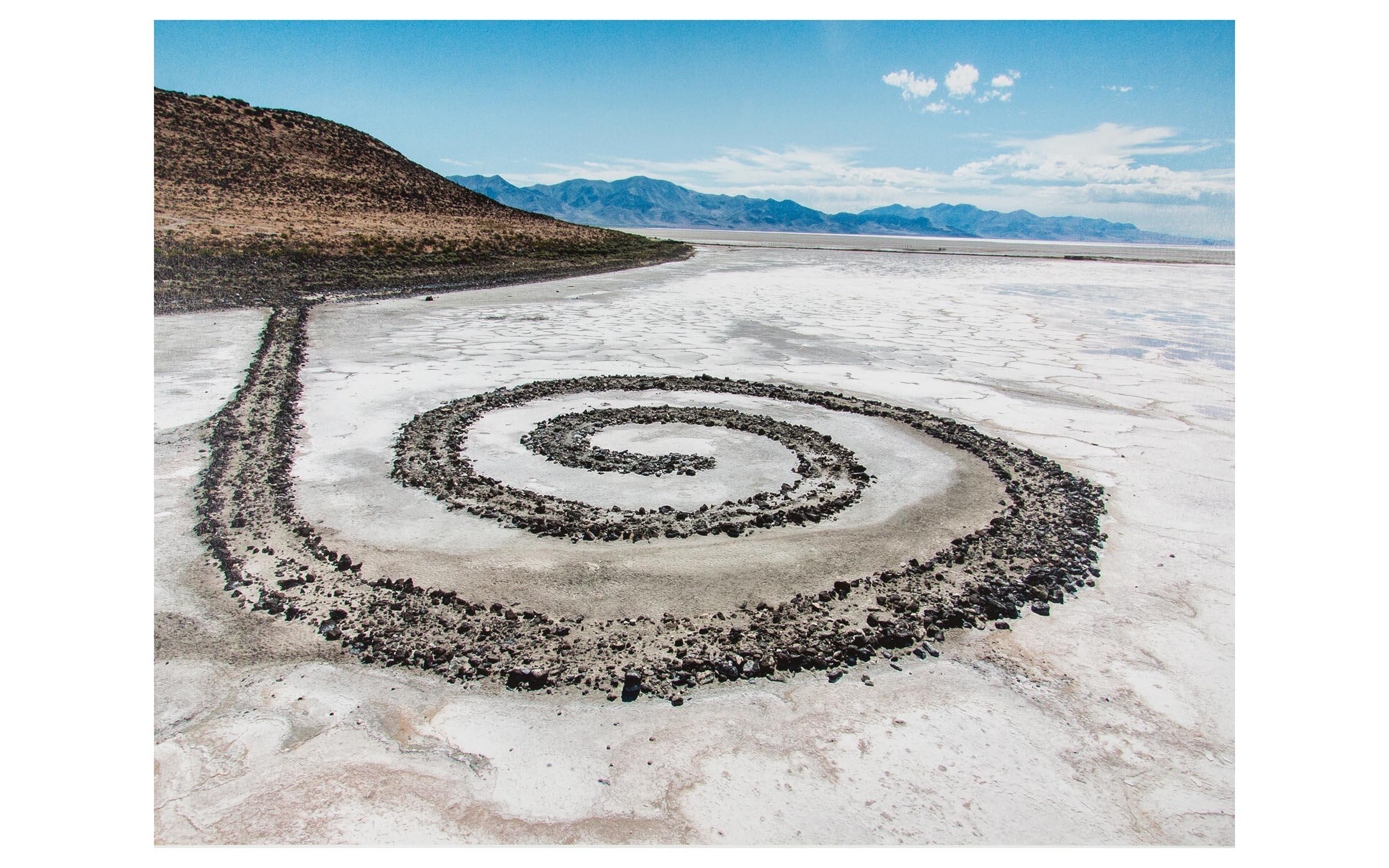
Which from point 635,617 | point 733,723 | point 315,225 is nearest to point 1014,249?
point 315,225

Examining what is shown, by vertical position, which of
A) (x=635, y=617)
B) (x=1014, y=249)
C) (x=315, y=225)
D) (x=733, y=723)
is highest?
(x=1014, y=249)

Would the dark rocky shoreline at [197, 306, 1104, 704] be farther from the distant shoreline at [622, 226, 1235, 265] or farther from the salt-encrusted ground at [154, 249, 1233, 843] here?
the distant shoreline at [622, 226, 1235, 265]

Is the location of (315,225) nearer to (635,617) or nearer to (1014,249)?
(635,617)

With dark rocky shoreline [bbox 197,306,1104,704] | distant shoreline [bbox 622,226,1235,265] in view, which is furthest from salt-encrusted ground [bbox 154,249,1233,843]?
distant shoreline [bbox 622,226,1235,265]

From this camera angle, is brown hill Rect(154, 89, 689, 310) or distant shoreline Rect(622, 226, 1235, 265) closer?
brown hill Rect(154, 89, 689, 310)

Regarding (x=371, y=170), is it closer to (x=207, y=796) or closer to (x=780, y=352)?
(x=780, y=352)
